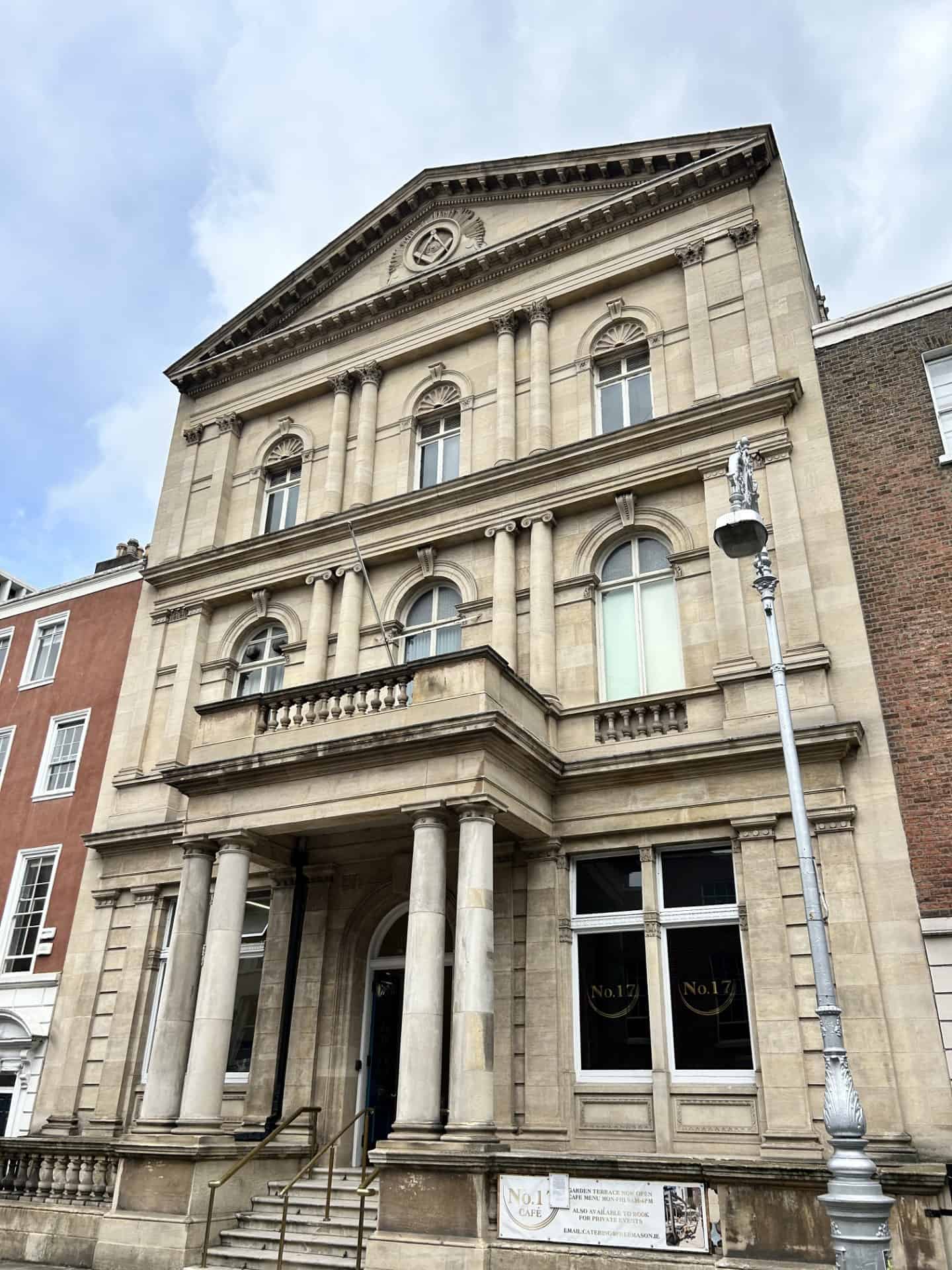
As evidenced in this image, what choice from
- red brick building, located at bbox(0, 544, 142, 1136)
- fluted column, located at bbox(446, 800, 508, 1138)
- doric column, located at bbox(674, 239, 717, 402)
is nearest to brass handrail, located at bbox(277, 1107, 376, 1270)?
fluted column, located at bbox(446, 800, 508, 1138)

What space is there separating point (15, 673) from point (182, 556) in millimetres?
6042

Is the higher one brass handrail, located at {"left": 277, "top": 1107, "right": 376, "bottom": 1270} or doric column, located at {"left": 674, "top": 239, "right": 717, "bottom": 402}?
doric column, located at {"left": 674, "top": 239, "right": 717, "bottom": 402}

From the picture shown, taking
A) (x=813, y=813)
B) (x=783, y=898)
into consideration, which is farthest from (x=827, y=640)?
(x=783, y=898)

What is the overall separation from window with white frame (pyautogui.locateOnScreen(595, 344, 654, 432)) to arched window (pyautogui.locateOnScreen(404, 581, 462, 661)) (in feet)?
13.4

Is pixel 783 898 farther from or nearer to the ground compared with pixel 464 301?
nearer to the ground

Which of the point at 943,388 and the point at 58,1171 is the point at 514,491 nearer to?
the point at 943,388

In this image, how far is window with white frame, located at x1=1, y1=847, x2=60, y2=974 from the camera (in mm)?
19609

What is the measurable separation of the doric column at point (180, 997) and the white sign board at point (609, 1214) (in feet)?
17.5

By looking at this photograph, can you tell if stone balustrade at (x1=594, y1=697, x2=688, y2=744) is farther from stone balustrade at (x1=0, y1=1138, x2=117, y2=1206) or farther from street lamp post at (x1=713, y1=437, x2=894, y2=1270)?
stone balustrade at (x1=0, y1=1138, x2=117, y2=1206)

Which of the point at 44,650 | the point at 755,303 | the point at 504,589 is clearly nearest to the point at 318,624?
the point at 504,589

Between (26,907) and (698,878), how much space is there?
13.9 meters

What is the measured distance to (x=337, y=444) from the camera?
67.0ft

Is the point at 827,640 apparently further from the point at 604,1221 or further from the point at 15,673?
the point at 15,673

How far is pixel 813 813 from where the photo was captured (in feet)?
41.7
